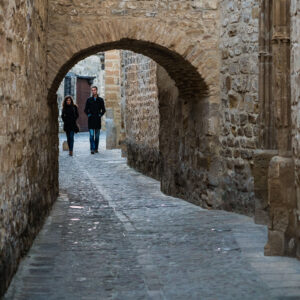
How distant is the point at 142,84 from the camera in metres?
12.9

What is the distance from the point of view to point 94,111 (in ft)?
55.5

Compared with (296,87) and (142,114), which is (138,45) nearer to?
(296,87)

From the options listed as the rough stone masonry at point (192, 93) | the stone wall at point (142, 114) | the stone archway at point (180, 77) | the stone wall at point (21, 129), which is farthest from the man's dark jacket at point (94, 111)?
the stone wall at point (21, 129)

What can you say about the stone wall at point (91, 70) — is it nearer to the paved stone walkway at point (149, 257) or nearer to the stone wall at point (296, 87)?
the paved stone walkway at point (149, 257)

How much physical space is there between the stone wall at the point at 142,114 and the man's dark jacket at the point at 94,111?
2.33m

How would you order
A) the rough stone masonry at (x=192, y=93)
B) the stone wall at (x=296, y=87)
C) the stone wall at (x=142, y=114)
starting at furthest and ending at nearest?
the stone wall at (x=142, y=114)
the rough stone masonry at (x=192, y=93)
the stone wall at (x=296, y=87)

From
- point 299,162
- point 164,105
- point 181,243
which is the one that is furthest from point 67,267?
point 164,105

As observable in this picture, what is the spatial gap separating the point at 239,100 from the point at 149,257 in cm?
289

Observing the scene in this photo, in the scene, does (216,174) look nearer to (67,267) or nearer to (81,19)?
(81,19)

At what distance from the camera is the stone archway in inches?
305

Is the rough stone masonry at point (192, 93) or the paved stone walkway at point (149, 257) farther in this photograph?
the rough stone masonry at point (192, 93)

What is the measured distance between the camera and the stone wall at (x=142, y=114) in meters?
11.8

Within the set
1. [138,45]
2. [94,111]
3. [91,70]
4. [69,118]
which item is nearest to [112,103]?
[94,111]

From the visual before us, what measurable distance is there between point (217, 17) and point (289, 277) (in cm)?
437
